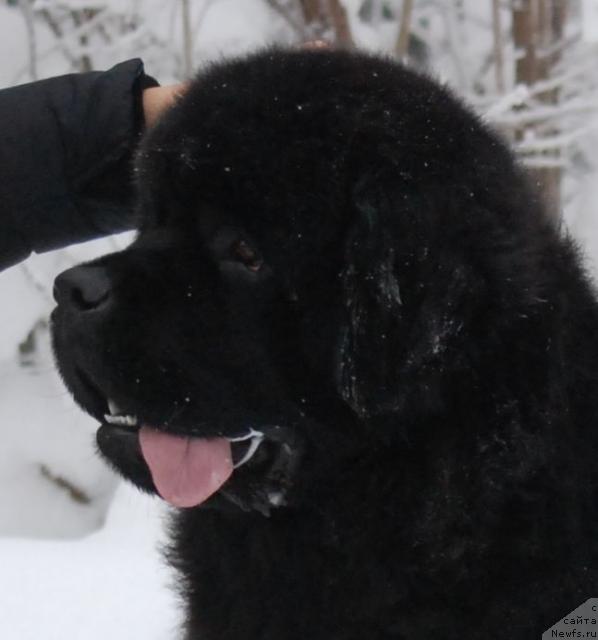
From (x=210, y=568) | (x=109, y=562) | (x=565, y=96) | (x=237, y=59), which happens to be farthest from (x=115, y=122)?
(x=565, y=96)

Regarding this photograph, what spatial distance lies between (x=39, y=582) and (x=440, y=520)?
1998 mm

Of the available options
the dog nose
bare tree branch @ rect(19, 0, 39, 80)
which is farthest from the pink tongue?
bare tree branch @ rect(19, 0, 39, 80)

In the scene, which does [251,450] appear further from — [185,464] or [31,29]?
[31,29]

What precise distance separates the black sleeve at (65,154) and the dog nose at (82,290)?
23.8 inches

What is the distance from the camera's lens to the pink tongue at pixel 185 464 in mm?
1780

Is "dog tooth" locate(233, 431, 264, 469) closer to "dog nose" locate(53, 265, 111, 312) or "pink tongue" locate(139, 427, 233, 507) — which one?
"pink tongue" locate(139, 427, 233, 507)

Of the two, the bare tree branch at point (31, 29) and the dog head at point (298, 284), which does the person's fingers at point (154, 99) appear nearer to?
the dog head at point (298, 284)

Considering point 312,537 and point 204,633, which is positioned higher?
point 312,537

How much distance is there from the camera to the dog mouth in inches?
70.1

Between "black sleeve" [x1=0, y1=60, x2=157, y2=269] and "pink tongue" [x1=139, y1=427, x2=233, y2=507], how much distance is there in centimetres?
72

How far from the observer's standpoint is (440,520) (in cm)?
169

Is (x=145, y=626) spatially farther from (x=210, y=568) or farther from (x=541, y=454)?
(x=541, y=454)

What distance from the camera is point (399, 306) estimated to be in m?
1.61

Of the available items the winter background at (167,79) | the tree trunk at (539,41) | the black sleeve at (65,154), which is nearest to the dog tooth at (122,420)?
the black sleeve at (65,154)
